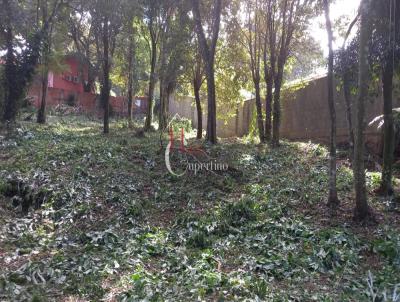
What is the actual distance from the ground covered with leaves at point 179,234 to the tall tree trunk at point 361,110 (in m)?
0.34

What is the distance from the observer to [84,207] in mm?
6695

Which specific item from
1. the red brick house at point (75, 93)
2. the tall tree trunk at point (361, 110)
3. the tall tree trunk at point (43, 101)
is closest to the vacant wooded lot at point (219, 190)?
the tall tree trunk at point (361, 110)

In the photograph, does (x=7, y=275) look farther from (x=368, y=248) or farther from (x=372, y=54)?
(x=372, y=54)

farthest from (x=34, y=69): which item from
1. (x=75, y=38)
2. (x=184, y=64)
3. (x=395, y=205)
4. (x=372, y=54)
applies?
(x=75, y=38)

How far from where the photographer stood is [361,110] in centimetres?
612

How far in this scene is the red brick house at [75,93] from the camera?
2527 cm

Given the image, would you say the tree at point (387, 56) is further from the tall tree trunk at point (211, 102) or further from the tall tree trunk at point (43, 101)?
the tall tree trunk at point (43, 101)

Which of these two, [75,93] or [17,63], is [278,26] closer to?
[17,63]

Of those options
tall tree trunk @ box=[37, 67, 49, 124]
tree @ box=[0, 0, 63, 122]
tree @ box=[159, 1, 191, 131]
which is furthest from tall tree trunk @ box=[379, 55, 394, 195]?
tall tree trunk @ box=[37, 67, 49, 124]

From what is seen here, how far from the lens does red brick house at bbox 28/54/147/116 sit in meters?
25.3

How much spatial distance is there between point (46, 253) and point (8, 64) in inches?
364

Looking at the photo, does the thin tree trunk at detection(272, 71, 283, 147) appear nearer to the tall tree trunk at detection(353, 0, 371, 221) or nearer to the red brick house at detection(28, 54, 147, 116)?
the tall tree trunk at detection(353, 0, 371, 221)

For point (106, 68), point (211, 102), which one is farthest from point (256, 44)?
point (106, 68)

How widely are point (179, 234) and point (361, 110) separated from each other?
3.42 m
